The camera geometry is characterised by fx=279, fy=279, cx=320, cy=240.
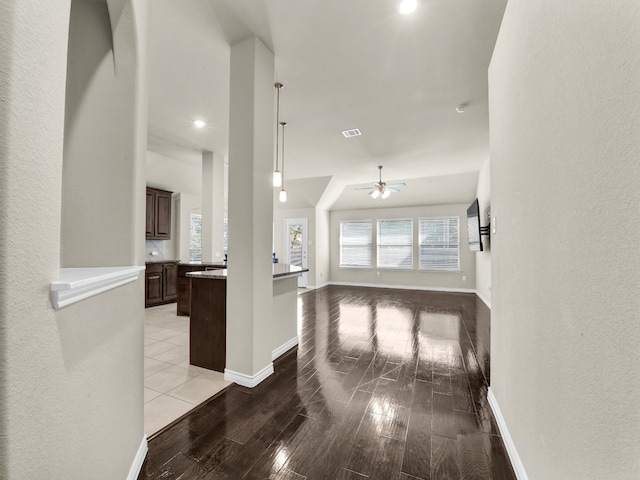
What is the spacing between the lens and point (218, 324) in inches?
108

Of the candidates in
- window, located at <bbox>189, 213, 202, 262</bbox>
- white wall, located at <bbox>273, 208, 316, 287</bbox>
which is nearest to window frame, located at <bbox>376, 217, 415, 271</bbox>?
white wall, located at <bbox>273, 208, 316, 287</bbox>

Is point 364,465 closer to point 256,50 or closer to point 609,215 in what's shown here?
point 609,215

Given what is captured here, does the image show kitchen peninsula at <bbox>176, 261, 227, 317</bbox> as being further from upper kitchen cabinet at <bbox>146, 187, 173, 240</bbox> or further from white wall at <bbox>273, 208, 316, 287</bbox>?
white wall at <bbox>273, 208, 316, 287</bbox>

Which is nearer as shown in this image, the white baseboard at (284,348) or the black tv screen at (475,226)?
the white baseboard at (284,348)

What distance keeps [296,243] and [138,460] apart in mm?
7385

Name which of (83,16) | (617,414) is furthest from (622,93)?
(83,16)

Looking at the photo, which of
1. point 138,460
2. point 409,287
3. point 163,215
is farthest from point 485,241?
point 163,215

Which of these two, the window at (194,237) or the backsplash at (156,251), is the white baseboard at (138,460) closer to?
the backsplash at (156,251)

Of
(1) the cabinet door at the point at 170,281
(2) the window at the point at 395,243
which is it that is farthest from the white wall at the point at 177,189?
(2) the window at the point at 395,243

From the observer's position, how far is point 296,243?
8797 mm

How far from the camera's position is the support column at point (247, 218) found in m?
2.43

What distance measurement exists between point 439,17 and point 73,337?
2.98 m

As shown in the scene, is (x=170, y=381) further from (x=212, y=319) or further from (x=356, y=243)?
(x=356, y=243)

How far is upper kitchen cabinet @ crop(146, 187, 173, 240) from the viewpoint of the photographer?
5988 millimetres
